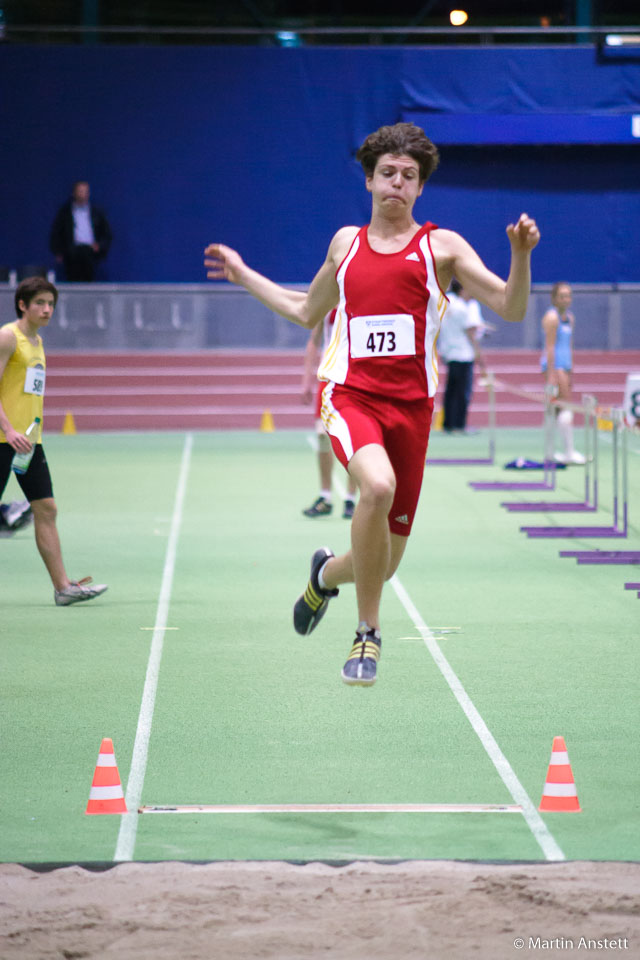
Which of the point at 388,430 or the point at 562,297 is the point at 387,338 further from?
the point at 562,297

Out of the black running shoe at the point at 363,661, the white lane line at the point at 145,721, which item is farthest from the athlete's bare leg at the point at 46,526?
the black running shoe at the point at 363,661

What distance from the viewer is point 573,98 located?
25922 mm

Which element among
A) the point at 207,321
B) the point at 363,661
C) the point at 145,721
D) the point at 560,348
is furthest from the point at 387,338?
the point at 207,321

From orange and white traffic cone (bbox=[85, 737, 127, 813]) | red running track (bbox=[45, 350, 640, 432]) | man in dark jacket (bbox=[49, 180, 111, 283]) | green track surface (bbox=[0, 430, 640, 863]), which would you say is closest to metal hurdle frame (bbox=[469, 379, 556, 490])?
green track surface (bbox=[0, 430, 640, 863])

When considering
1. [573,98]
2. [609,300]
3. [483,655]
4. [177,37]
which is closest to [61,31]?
[177,37]

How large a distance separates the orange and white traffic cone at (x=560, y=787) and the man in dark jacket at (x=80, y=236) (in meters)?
19.8

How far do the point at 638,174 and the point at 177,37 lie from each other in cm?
895

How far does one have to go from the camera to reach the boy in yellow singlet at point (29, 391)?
8523 mm

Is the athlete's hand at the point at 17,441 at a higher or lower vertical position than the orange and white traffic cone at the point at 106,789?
higher

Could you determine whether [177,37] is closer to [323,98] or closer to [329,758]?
[323,98]

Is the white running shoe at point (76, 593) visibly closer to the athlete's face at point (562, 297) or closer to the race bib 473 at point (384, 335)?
the race bib 473 at point (384, 335)

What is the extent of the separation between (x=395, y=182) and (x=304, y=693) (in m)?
2.63

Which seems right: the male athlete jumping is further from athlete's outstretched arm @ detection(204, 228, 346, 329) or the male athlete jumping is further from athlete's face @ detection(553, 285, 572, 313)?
athlete's face @ detection(553, 285, 572, 313)

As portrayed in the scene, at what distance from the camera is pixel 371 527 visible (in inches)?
209
